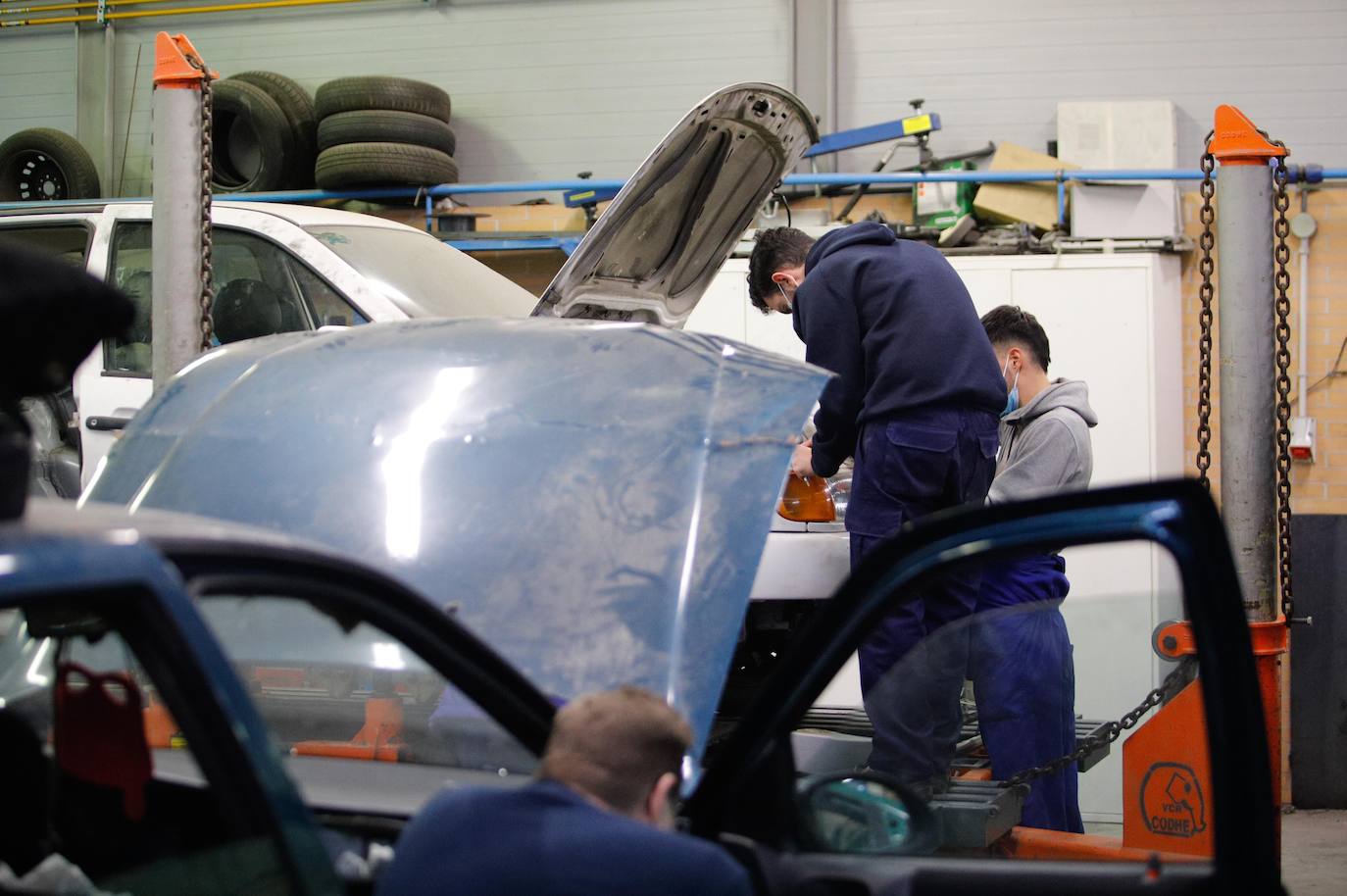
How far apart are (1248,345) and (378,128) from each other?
604cm

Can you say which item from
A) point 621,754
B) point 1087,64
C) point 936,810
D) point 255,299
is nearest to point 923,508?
point 936,810

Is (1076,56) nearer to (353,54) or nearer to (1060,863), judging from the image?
(353,54)

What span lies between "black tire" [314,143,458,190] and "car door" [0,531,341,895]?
719 centimetres

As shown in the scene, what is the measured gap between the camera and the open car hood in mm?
4555

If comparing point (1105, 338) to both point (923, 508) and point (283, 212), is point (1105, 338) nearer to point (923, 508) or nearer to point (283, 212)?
point (923, 508)

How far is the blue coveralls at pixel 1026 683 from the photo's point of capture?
396 cm

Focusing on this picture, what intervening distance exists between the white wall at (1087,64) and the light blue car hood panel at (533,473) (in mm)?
6724

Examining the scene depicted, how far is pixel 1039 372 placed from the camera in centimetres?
484

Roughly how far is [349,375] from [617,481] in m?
0.79

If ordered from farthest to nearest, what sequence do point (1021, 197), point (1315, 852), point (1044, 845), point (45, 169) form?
point (45, 169) < point (1021, 197) < point (1315, 852) < point (1044, 845)

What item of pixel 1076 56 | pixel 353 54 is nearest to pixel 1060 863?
pixel 1076 56

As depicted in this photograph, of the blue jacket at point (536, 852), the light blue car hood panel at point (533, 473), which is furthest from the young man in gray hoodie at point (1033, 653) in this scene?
the blue jacket at point (536, 852)

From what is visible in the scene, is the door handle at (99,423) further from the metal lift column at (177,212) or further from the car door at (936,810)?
the car door at (936,810)

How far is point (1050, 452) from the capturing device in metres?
4.57
